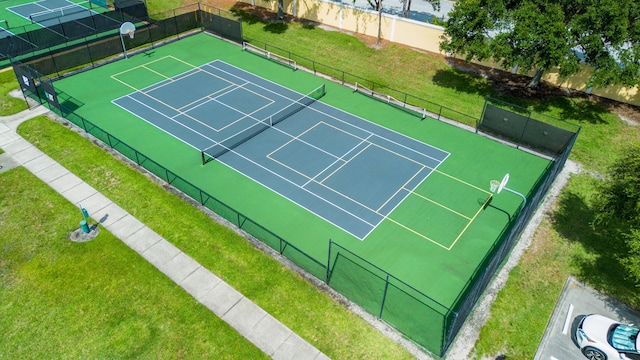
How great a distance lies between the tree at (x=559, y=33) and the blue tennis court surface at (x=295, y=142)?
368 inches

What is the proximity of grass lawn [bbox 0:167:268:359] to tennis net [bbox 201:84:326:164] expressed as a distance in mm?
8053

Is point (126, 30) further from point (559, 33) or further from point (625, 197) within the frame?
point (625, 197)

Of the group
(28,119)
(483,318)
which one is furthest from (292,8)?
(483,318)

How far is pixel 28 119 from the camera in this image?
30.5 m

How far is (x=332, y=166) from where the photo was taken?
27.2 m

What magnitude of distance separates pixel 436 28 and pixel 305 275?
2822cm

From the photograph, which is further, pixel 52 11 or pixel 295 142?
pixel 52 11

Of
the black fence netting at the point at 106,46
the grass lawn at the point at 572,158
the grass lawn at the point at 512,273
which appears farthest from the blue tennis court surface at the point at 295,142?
the grass lawn at the point at 572,158

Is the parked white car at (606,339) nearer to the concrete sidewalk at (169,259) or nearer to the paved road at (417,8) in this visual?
the concrete sidewalk at (169,259)

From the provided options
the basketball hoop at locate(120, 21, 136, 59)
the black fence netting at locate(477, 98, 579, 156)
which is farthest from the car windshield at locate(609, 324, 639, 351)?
the basketball hoop at locate(120, 21, 136, 59)

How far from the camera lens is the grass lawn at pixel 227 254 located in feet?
60.2

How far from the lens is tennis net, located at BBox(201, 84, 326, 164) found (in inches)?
1097

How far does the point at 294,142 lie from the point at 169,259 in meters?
11.4

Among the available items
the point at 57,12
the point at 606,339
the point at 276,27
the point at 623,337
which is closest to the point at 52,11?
the point at 57,12
